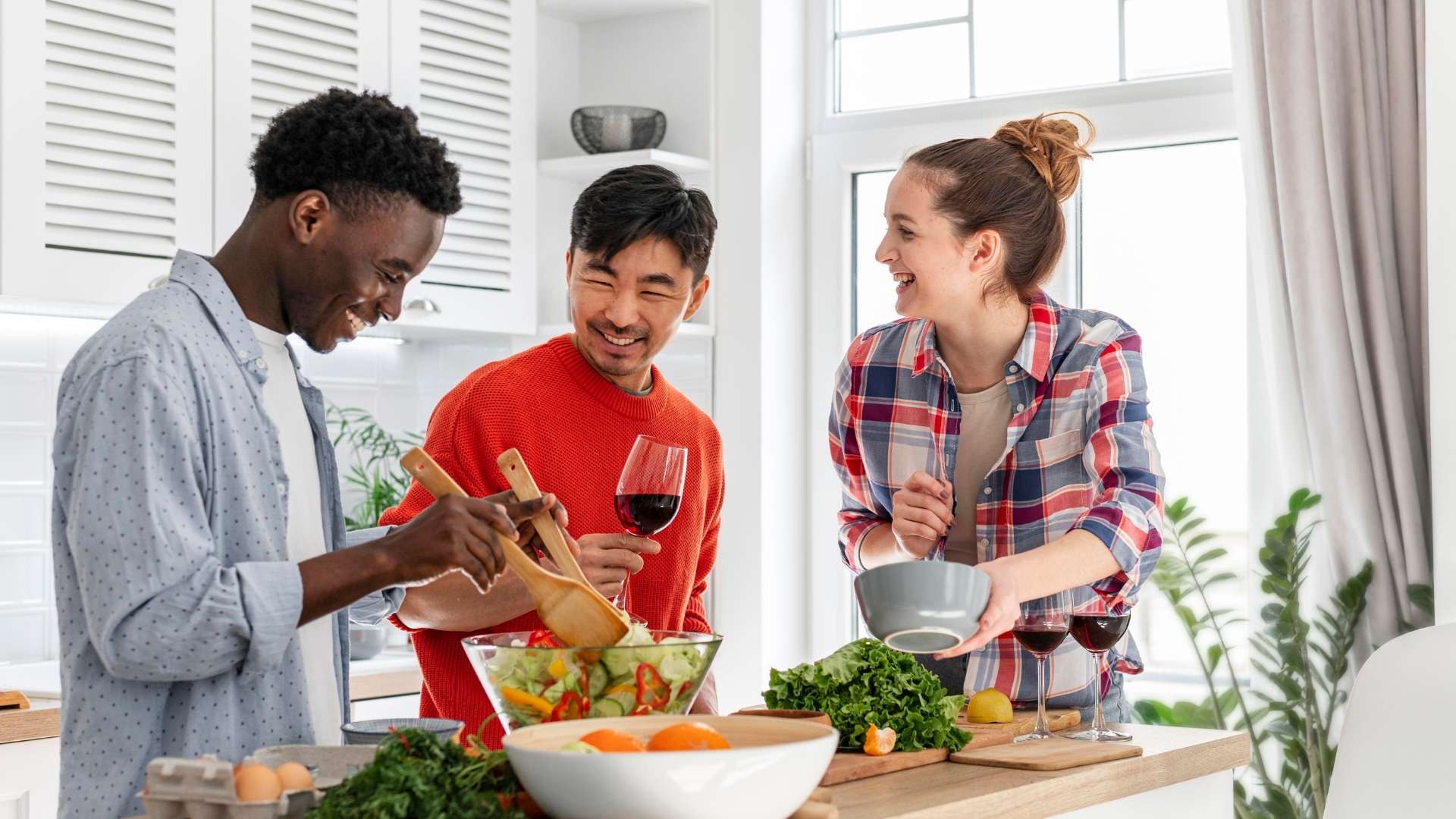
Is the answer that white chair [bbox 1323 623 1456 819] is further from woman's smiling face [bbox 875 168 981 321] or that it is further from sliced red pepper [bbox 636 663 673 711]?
sliced red pepper [bbox 636 663 673 711]

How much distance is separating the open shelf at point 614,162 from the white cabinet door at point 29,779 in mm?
1877

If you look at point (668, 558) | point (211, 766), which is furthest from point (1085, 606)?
point (211, 766)

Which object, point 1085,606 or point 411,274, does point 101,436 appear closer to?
point 411,274

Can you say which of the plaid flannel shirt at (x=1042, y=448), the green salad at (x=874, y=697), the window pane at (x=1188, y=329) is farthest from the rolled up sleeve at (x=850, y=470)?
the window pane at (x=1188, y=329)

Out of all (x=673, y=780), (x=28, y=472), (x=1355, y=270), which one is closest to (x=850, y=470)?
(x=673, y=780)

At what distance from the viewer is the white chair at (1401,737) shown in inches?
77.3

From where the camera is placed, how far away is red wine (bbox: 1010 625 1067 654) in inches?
73.7

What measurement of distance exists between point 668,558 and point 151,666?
949mm

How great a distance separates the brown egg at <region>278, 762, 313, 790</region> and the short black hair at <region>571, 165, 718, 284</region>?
1.00 metres

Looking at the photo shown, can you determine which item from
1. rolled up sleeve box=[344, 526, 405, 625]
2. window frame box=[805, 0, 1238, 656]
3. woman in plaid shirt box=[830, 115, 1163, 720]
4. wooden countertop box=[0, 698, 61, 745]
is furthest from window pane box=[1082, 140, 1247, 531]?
wooden countertop box=[0, 698, 61, 745]

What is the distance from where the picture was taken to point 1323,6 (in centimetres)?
312

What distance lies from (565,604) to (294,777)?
0.34 m

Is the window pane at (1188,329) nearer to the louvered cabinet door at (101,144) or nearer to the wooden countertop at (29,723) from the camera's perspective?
the louvered cabinet door at (101,144)

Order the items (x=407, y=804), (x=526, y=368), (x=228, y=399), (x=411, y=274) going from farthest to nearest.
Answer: (x=526, y=368) < (x=411, y=274) < (x=228, y=399) < (x=407, y=804)
